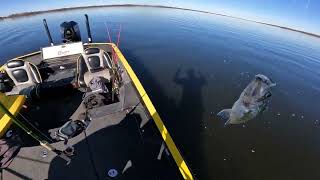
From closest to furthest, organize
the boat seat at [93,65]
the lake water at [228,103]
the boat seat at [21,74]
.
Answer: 1. the lake water at [228,103]
2. the boat seat at [21,74]
3. the boat seat at [93,65]

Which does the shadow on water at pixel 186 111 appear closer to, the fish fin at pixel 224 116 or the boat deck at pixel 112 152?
the fish fin at pixel 224 116

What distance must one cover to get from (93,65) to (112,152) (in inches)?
222

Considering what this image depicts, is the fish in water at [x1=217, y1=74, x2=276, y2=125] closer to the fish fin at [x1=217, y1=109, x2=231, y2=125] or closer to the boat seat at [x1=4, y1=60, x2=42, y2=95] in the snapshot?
the fish fin at [x1=217, y1=109, x2=231, y2=125]

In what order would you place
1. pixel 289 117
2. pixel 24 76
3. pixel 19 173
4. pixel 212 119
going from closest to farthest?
1. pixel 19 173
2. pixel 24 76
3. pixel 212 119
4. pixel 289 117

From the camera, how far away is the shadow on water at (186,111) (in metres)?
7.36

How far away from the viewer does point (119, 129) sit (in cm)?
581

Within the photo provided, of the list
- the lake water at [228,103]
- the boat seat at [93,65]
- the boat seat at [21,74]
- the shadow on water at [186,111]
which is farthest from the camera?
the boat seat at [93,65]

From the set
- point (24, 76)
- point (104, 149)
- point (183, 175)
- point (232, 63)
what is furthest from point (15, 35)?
point (183, 175)

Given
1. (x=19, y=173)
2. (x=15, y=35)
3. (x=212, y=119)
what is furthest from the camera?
(x=15, y=35)

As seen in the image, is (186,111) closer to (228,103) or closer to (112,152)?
(228,103)

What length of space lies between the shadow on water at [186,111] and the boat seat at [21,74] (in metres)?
5.69

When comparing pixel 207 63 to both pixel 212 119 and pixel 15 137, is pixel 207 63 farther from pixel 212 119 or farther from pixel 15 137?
pixel 15 137

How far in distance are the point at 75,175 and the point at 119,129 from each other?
165cm

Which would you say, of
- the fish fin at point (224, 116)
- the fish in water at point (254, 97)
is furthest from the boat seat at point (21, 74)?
the fish in water at point (254, 97)
